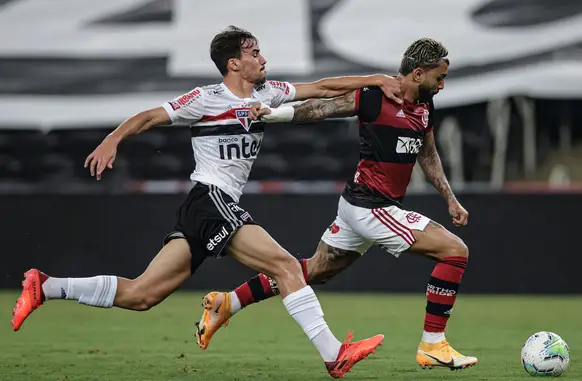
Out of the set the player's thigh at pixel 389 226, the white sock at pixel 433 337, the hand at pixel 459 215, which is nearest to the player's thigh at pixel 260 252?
the player's thigh at pixel 389 226

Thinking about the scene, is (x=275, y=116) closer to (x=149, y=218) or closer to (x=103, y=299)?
(x=103, y=299)

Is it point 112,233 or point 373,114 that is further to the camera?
point 112,233

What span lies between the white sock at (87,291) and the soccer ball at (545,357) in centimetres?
269

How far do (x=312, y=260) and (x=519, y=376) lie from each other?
1.70 metres

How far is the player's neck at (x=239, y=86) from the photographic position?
729 centimetres

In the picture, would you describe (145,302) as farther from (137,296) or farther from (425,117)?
(425,117)

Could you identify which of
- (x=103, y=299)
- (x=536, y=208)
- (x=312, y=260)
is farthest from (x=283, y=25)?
(x=103, y=299)

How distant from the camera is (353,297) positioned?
13414 millimetres

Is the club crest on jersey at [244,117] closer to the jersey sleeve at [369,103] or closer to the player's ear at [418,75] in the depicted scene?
the jersey sleeve at [369,103]

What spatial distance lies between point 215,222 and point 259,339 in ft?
9.04

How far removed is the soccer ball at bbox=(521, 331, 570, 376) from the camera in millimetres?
7000

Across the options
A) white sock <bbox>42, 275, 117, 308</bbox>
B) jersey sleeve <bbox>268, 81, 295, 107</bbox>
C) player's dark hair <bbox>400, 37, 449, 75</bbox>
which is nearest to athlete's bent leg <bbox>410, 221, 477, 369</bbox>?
player's dark hair <bbox>400, 37, 449, 75</bbox>

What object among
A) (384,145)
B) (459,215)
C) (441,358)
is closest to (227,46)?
(384,145)

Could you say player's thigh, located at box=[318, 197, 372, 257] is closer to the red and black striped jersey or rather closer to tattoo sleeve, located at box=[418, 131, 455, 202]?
the red and black striped jersey
